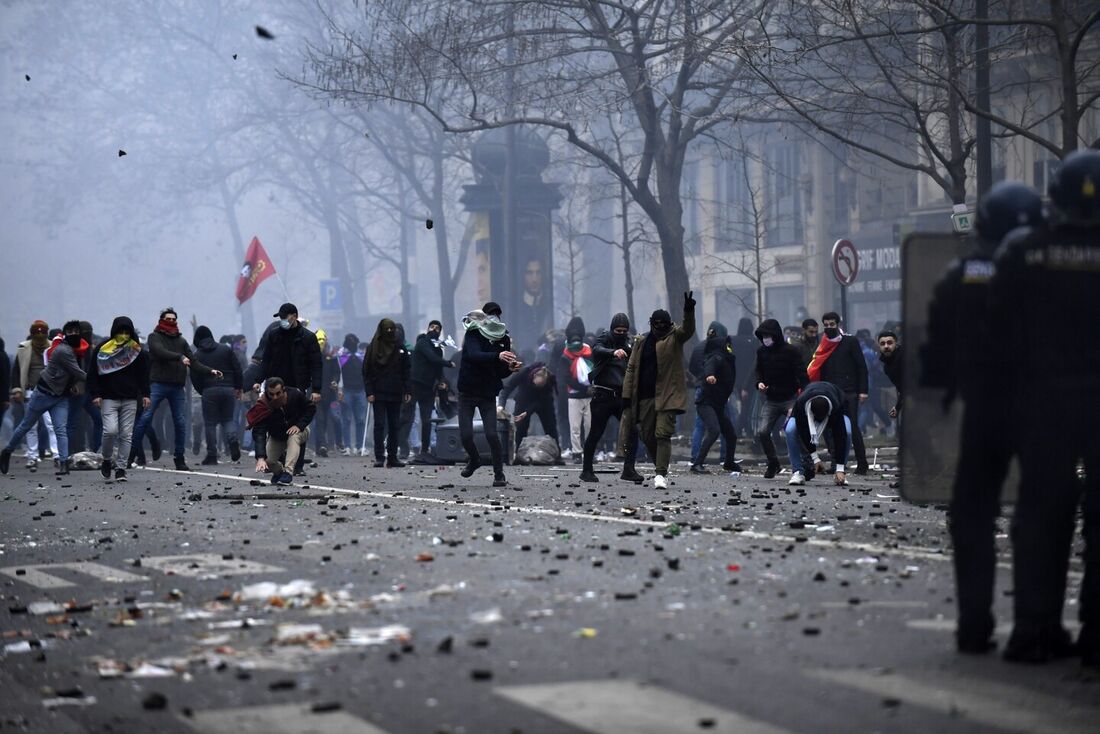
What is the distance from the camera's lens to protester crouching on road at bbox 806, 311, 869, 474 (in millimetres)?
20750

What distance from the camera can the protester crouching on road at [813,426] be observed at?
1870cm

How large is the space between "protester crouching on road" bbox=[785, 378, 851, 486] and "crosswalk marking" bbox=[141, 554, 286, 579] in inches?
341

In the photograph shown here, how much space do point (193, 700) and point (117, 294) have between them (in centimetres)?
10590

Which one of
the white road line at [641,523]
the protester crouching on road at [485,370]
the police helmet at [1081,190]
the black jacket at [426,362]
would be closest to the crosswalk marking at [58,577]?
the white road line at [641,523]

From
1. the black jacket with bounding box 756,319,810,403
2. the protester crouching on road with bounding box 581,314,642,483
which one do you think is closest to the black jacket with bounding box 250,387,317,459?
the protester crouching on road with bounding box 581,314,642,483

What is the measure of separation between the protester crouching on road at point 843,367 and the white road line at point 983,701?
14405mm

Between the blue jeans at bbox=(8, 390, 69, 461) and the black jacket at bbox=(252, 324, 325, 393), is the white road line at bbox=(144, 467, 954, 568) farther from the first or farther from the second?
the blue jeans at bbox=(8, 390, 69, 461)

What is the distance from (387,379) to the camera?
2308 cm

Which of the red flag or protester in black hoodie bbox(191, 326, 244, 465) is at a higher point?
the red flag

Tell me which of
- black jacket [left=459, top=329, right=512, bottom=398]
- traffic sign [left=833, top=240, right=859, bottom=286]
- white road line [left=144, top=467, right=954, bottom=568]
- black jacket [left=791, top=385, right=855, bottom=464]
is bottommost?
white road line [left=144, top=467, right=954, bottom=568]

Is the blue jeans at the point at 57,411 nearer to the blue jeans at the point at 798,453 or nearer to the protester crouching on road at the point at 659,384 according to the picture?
the protester crouching on road at the point at 659,384

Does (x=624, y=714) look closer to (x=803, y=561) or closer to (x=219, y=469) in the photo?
(x=803, y=561)

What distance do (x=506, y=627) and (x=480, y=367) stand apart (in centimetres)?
1072

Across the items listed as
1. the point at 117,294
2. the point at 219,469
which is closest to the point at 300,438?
the point at 219,469
